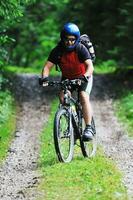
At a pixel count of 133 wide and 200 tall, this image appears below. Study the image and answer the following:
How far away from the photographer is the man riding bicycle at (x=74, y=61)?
35.8 feet

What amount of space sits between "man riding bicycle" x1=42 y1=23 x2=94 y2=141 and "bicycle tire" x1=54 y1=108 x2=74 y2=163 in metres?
0.30

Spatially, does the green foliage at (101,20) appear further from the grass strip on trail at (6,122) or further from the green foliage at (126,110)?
the grass strip on trail at (6,122)

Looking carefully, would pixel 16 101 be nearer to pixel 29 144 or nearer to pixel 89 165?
pixel 29 144

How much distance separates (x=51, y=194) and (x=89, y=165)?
6.02 ft

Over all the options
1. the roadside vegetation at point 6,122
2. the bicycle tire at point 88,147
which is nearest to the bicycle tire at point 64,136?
the bicycle tire at point 88,147

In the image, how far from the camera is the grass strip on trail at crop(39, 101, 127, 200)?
8914 millimetres

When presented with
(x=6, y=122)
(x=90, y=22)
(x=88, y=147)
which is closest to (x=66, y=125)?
(x=88, y=147)

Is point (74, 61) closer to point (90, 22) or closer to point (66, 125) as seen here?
point (66, 125)

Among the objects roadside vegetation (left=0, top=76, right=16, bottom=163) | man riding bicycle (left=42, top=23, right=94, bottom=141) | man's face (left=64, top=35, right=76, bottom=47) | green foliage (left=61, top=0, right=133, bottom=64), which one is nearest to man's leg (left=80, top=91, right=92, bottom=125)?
man riding bicycle (left=42, top=23, right=94, bottom=141)

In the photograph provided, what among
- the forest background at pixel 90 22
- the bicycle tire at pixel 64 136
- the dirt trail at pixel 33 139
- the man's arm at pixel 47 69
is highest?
the forest background at pixel 90 22

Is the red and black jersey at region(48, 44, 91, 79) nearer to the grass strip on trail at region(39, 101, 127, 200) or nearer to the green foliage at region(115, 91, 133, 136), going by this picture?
the grass strip on trail at region(39, 101, 127, 200)

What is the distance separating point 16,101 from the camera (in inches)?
851

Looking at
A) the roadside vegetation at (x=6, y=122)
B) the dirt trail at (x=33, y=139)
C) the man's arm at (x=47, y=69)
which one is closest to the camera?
the dirt trail at (x=33, y=139)

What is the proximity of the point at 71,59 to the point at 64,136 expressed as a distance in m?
1.39
